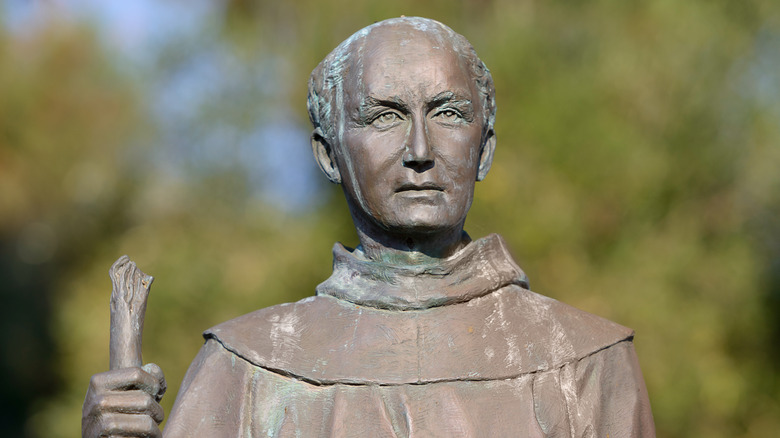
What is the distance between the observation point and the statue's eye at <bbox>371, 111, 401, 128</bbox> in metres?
4.59

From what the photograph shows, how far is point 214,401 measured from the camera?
4.57m

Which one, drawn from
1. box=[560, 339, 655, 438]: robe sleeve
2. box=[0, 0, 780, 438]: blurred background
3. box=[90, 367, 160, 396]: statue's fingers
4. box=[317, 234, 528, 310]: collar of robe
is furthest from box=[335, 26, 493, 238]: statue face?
box=[0, 0, 780, 438]: blurred background

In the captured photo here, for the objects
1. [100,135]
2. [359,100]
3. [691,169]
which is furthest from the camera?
[100,135]

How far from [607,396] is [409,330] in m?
0.66

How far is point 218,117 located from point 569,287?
3.76 metres

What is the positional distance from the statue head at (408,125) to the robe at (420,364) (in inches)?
8.0

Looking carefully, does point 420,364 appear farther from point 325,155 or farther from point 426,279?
point 325,155

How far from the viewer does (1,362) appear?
1496cm

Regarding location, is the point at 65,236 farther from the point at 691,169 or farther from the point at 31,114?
the point at 691,169

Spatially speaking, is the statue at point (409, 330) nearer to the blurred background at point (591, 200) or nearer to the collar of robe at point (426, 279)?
the collar of robe at point (426, 279)

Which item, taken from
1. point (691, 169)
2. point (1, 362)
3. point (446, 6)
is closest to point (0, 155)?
point (1, 362)

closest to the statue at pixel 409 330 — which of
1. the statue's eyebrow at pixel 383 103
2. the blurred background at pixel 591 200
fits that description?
the statue's eyebrow at pixel 383 103

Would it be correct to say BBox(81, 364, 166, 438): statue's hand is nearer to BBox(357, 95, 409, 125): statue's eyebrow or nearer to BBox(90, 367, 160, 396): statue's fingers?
BBox(90, 367, 160, 396): statue's fingers

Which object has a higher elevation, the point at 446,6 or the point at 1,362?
the point at 446,6
